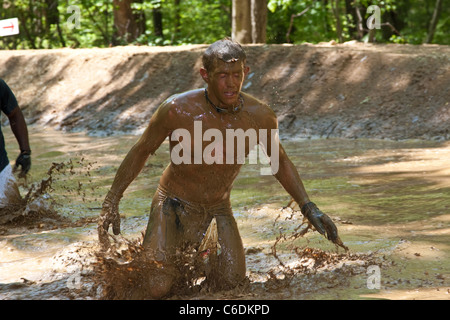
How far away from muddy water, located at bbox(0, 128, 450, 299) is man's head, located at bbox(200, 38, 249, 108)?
1188mm

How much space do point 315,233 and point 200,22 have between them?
17.6m

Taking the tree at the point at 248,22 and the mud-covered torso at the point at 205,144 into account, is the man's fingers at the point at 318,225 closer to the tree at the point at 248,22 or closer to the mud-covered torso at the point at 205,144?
the mud-covered torso at the point at 205,144

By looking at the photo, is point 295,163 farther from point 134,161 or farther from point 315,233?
point 134,161

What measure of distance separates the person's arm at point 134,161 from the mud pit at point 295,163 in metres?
0.39

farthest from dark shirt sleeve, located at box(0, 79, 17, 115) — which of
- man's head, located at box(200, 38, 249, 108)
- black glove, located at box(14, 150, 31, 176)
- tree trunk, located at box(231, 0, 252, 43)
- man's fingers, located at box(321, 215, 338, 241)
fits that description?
tree trunk, located at box(231, 0, 252, 43)

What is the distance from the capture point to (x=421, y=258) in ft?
15.0

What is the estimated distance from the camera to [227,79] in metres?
3.93

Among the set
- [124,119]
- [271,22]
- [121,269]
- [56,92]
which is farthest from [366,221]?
[271,22]

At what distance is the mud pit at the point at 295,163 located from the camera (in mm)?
4430

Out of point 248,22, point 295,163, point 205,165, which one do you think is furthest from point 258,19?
point 205,165

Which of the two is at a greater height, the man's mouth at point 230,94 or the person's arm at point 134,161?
the man's mouth at point 230,94

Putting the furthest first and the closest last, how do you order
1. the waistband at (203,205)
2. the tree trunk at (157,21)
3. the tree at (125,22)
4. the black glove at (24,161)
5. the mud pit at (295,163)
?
1. the tree trunk at (157,21)
2. the tree at (125,22)
3. the black glove at (24,161)
4. the mud pit at (295,163)
5. the waistband at (203,205)

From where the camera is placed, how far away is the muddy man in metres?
4.01

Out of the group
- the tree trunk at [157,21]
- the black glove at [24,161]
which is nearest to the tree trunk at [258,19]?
the tree trunk at [157,21]
